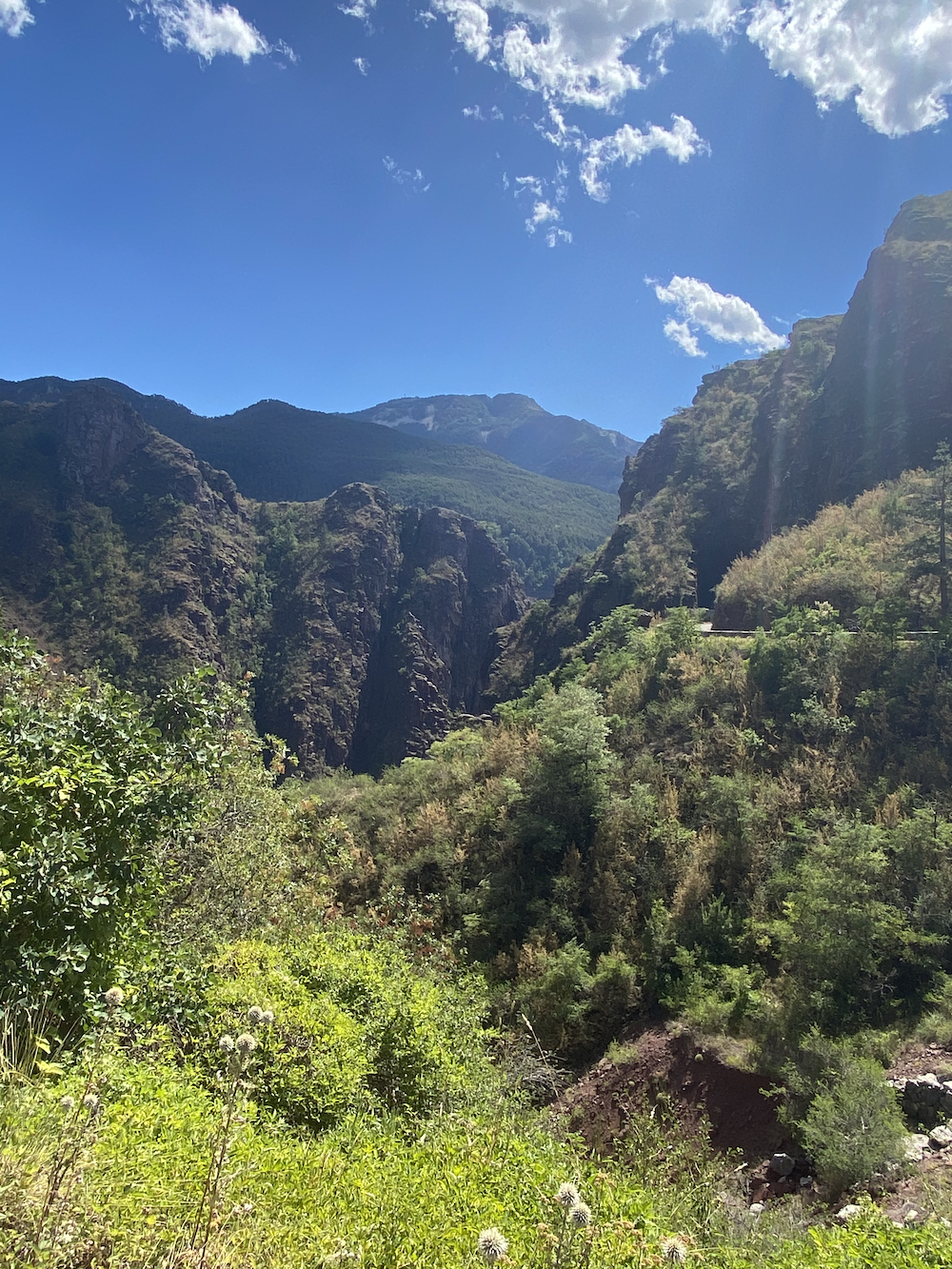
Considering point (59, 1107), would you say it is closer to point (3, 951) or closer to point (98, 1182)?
point (98, 1182)

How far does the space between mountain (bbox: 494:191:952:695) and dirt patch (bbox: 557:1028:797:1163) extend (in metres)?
28.6

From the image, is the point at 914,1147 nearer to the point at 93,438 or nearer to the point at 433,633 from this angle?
the point at 93,438

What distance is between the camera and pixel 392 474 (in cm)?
12262

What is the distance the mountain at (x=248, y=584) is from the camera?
2056 inches

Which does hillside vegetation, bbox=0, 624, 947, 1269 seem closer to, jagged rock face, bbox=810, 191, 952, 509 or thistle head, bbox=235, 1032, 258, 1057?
thistle head, bbox=235, 1032, 258, 1057

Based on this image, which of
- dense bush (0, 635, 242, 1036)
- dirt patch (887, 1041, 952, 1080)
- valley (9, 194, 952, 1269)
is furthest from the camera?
dirt patch (887, 1041, 952, 1080)

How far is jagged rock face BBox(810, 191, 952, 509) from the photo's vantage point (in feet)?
106

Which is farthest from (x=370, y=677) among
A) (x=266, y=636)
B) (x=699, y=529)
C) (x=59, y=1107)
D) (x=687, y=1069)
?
(x=59, y=1107)

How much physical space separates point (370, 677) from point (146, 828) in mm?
70939

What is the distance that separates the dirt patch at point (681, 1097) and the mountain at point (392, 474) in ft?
306

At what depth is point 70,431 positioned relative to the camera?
63.2 meters

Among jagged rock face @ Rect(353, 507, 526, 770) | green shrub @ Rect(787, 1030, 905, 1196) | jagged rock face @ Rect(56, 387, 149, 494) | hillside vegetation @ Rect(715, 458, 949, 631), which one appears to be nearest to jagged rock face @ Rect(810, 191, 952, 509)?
hillside vegetation @ Rect(715, 458, 949, 631)

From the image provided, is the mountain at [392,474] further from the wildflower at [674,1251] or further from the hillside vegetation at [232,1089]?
the wildflower at [674,1251]

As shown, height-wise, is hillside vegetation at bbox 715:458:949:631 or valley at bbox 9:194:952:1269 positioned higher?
hillside vegetation at bbox 715:458:949:631
